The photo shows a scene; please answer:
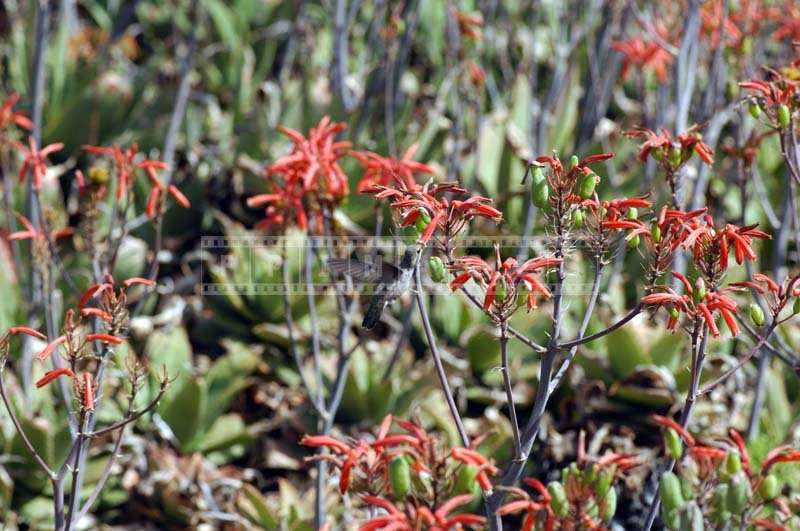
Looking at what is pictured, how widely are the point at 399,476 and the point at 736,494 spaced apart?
1.49 feet

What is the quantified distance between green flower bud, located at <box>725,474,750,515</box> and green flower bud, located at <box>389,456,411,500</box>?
435 millimetres

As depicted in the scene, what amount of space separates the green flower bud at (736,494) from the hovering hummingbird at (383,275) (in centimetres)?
63

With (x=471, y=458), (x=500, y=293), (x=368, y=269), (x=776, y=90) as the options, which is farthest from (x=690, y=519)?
(x=776, y=90)

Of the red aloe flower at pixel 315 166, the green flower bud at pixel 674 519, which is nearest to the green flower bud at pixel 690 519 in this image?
the green flower bud at pixel 674 519

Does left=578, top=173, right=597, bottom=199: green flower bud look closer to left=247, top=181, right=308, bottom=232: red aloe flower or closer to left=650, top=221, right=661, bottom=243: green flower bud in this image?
left=650, top=221, right=661, bottom=243: green flower bud

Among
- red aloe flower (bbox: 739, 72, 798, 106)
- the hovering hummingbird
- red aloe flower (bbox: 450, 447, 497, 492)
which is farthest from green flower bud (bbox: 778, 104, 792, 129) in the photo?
red aloe flower (bbox: 450, 447, 497, 492)

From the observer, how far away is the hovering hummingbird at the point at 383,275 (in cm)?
188

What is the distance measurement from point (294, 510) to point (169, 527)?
50cm

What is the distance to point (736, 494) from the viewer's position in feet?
A: 4.57

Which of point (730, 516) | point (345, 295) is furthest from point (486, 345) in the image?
point (730, 516)

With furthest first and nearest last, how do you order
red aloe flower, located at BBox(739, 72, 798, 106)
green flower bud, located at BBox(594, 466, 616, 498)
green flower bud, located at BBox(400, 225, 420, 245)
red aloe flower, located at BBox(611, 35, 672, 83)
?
red aloe flower, located at BBox(611, 35, 672, 83) → red aloe flower, located at BBox(739, 72, 798, 106) → green flower bud, located at BBox(400, 225, 420, 245) → green flower bud, located at BBox(594, 466, 616, 498)

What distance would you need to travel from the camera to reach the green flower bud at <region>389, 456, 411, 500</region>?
4.57 feet

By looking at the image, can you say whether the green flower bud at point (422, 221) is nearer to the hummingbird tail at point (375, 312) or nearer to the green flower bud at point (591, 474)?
the hummingbird tail at point (375, 312)

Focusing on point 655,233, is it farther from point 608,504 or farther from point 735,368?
point 608,504
